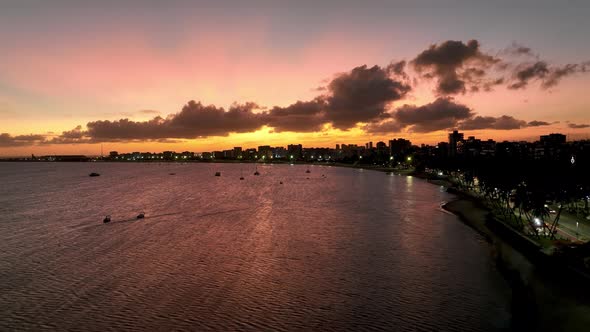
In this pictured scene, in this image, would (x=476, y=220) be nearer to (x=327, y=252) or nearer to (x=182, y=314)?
(x=327, y=252)

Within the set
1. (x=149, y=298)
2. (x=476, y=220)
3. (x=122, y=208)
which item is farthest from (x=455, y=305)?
(x=122, y=208)

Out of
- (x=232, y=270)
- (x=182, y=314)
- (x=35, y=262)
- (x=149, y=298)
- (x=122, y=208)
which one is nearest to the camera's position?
(x=182, y=314)

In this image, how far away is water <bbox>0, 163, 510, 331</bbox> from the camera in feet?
94.0

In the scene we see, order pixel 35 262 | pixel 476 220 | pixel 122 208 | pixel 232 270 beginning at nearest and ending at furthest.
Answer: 1. pixel 232 270
2. pixel 35 262
3. pixel 476 220
4. pixel 122 208

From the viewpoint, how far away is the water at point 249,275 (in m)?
Answer: 28.6

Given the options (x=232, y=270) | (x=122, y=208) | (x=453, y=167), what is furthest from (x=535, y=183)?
(x=453, y=167)

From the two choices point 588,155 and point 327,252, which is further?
point 588,155

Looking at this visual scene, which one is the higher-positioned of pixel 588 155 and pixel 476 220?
pixel 588 155

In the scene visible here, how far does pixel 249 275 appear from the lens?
3912 centimetres

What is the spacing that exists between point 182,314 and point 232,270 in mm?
11541

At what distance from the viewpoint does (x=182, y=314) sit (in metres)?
29.3

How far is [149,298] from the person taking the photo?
32531mm

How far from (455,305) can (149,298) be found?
2369 cm

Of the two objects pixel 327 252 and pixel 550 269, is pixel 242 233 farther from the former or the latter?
pixel 550 269
